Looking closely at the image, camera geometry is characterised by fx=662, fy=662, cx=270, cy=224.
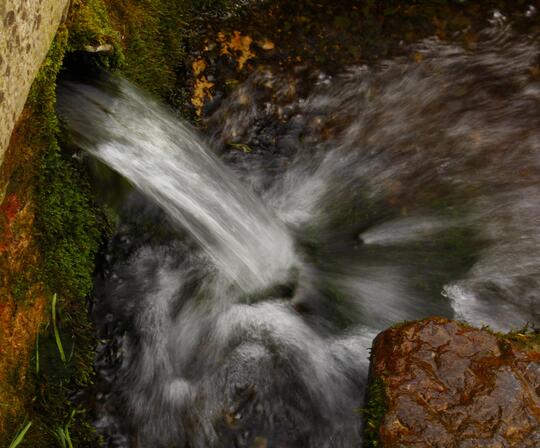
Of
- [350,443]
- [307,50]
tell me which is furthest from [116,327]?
Result: [307,50]

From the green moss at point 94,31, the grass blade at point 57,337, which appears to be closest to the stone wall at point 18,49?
the green moss at point 94,31

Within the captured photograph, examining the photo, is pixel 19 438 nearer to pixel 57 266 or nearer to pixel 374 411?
Result: pixel 57 266

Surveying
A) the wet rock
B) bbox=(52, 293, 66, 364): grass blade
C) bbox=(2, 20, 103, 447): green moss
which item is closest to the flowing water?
bbox=(2, 20, 103, 447): green moss

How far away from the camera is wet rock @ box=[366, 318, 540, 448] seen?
8.70 ft

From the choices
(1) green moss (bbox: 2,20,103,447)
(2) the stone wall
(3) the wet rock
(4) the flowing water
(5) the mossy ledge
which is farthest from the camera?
(4) the flowing water

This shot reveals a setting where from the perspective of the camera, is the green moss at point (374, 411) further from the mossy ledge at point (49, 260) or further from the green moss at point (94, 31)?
the green moss at point (94, 31)

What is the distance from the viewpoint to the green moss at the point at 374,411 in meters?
2.74

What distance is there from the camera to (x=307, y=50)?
15.8ft

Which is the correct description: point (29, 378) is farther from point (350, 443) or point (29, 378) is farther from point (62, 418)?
point (350, 443)

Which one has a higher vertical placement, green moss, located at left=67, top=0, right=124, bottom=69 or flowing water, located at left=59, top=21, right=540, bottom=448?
green moss, located at left=67, top=0, right=124, bottom=69

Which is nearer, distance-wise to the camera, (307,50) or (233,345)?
(233,345)

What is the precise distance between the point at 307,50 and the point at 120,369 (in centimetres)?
266

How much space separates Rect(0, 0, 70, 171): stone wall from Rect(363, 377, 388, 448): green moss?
1819 mm

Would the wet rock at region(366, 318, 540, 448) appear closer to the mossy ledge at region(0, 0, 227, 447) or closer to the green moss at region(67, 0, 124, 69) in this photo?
the mossy ledge at region(0, 0, 227, 447)
